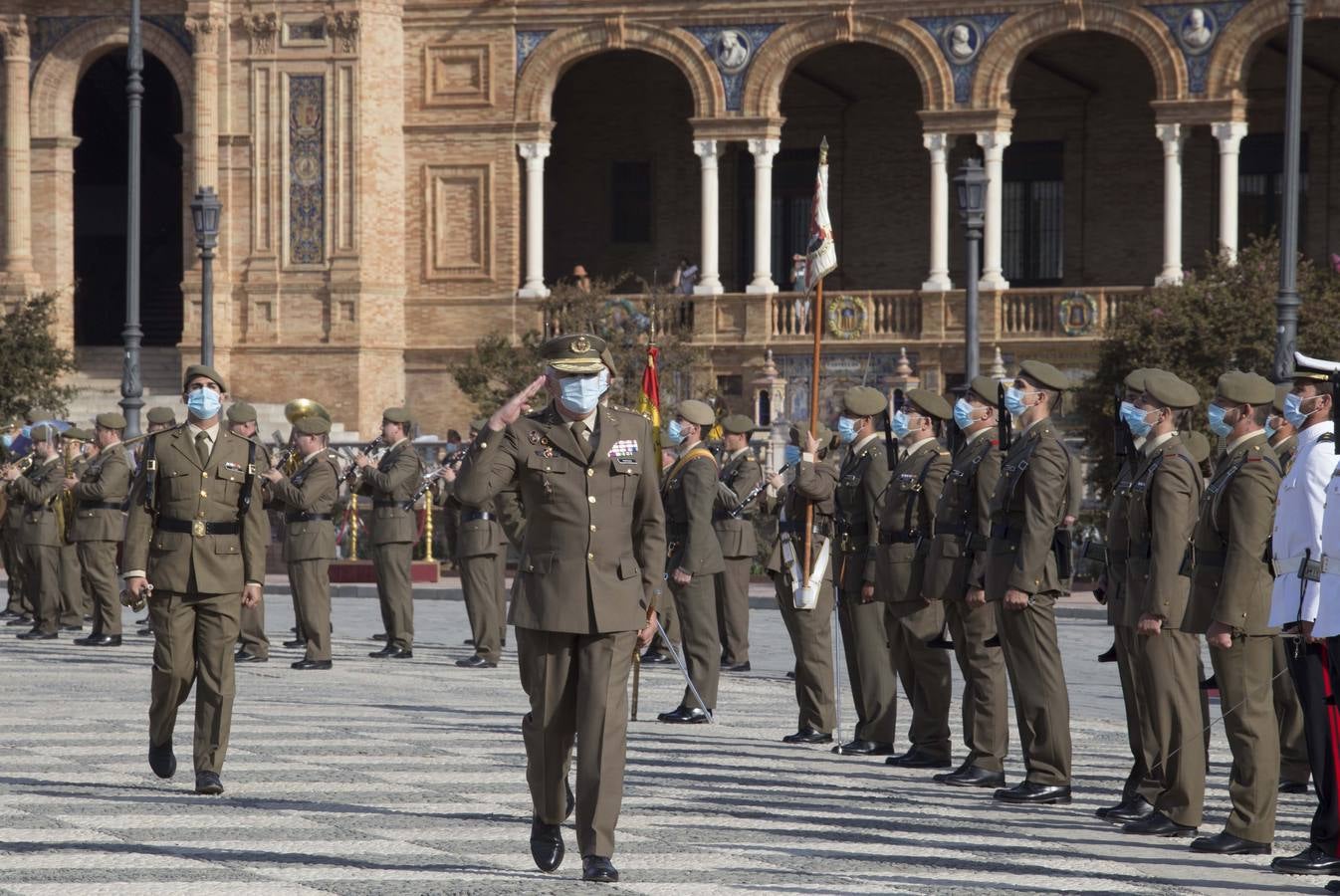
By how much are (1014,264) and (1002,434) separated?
29.9 meters

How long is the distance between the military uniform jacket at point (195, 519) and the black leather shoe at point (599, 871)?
3.15 meters

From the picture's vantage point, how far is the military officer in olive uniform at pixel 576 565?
864 centimetres

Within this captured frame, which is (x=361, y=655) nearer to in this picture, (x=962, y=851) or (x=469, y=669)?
(x=469, y=669)

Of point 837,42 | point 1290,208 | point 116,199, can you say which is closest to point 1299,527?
point 1290,208

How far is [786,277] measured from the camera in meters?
41.5

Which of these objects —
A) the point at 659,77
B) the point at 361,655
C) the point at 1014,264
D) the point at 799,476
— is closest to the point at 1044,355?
the point at 1014,264

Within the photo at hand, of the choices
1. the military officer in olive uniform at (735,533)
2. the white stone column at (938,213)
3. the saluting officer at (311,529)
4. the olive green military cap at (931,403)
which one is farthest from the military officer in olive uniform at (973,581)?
the white stone column at (938,213)

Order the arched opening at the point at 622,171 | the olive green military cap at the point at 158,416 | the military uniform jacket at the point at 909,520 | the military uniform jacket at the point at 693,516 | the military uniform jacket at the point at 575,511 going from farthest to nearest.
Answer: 1. the arched opening at the point at 622,171
2. the olive green military cap at the point at 158,416
3. the military uniform jacket at the point at 693,516
4. the military uniform jacket at the point at 909,520
5. the military uniform jacket at the point at 575,511

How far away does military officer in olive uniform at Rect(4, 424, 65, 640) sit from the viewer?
66.0ft

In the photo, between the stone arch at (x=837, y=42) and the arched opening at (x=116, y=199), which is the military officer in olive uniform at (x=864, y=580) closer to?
the stone arch at (x=837, y=42)

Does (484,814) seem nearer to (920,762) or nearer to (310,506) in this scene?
(920,762)

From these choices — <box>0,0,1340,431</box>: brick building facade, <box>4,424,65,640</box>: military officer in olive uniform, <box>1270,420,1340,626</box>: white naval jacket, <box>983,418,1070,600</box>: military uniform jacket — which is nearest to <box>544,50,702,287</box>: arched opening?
<box>0,0,1340,431</box>: brick building facade

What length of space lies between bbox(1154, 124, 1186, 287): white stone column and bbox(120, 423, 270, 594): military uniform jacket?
86.3ft

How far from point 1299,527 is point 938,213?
28.1 meters
